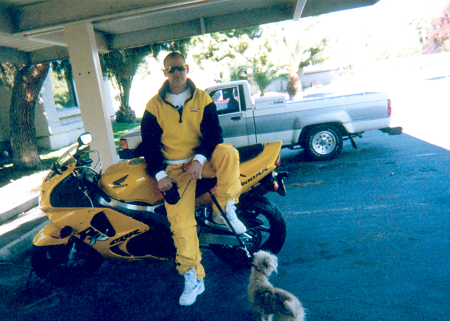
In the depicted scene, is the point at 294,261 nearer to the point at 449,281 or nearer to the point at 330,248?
the point at 330,248

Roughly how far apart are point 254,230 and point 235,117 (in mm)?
4144

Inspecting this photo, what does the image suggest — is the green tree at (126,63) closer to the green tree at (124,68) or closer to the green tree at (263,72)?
the green tree at (124,68)

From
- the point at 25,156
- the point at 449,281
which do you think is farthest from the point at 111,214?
the point at 25,156

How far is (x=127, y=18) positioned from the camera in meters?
6.26

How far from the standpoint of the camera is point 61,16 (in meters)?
6.07

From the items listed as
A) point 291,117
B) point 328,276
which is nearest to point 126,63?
point 291,117

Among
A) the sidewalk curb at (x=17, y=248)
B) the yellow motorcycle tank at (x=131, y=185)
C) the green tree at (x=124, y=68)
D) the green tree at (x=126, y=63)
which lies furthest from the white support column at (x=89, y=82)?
the green tree at (x=124, y=68)

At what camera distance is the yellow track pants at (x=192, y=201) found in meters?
2.88

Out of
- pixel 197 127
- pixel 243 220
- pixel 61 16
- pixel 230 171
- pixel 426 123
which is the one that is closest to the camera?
pixel 230 171

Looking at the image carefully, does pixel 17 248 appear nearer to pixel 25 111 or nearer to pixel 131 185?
pixel 131 185

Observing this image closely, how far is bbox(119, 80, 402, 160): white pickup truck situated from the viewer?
23.9 ft

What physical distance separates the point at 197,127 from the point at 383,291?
222 cm

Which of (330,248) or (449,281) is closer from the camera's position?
(449,281)

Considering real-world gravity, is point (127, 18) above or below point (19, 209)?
above
